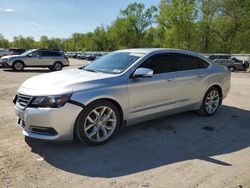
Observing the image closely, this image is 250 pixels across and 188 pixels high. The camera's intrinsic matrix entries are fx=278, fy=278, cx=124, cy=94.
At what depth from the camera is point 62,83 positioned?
4430 millimetres

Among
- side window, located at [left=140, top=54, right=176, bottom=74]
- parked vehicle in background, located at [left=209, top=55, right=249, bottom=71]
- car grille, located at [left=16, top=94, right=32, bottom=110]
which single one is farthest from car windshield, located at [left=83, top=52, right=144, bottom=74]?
parked vehicle in background, located at [left=209, top=55, right=249, bottom=71]

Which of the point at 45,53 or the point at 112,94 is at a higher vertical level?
the point at 45,53

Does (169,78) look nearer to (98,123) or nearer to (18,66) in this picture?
(98,123)

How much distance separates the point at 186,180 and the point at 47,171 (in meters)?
1.83

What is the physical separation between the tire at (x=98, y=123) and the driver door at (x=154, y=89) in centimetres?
38

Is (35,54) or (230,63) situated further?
(230,63)

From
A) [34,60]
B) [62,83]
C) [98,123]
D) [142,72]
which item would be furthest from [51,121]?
[34,60]

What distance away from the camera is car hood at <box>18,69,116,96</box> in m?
4.26

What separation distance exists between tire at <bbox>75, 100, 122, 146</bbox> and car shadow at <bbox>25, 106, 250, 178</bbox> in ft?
0.48

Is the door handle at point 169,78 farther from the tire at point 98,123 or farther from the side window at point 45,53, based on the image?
the side window at point 45,53

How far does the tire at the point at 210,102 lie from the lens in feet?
21.4

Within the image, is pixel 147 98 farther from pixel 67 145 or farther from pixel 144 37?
pixel 144 37

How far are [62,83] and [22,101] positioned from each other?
2.31 feet

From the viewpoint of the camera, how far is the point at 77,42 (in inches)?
4690
